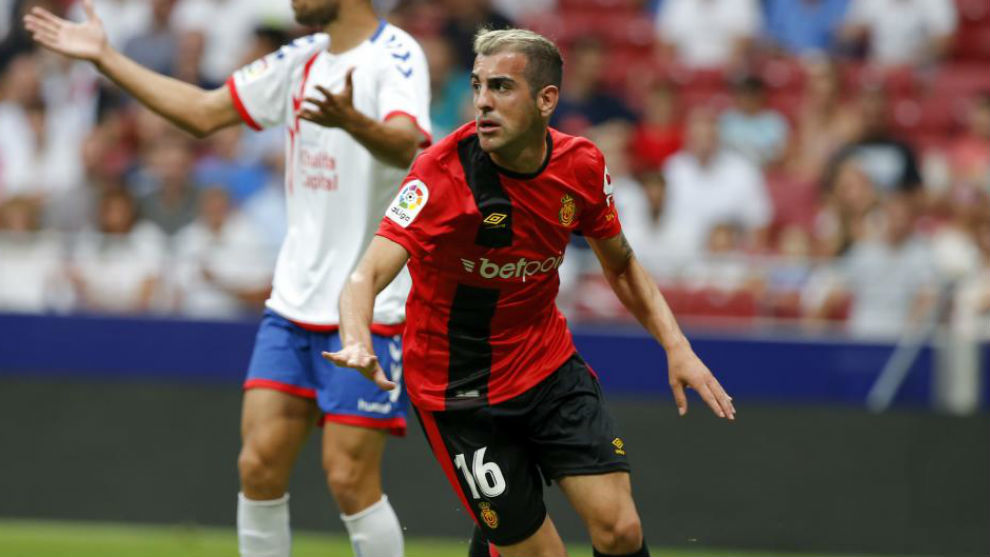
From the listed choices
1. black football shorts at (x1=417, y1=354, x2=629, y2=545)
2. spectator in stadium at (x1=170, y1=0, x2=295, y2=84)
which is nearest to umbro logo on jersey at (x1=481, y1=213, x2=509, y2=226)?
black football shorts at (x1=417, y1=354, x2=629, y2=545)

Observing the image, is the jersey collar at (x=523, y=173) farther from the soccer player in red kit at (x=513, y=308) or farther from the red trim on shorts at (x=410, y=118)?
the red trim on shorts at (x=410, y=118)

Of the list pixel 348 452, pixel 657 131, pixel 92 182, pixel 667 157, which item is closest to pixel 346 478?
pixel 348 452

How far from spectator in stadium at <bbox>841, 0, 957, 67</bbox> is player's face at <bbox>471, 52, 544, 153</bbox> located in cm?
935

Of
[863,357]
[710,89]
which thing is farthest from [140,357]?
[710,89]

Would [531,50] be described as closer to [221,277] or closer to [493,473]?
[493,473]

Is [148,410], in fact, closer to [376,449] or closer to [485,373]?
[376,449]

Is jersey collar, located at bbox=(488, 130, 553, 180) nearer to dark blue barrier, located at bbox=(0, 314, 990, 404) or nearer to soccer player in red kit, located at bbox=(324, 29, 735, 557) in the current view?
soccer player in red kit, located at bbox=(324, 29, 735, 557)

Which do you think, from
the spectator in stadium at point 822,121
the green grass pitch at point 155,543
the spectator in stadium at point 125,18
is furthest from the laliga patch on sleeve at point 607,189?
the spectator in stadium at point 125,18

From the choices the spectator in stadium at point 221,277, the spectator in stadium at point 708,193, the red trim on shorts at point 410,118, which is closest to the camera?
the red trim on shorts at point 410,118

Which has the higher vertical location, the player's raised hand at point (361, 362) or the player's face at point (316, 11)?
the player's face at point (316, 11)

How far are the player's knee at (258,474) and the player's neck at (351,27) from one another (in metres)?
1.73

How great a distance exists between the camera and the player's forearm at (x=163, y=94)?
253 inches

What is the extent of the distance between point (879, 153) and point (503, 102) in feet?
25.3

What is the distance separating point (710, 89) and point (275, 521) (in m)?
8.23
